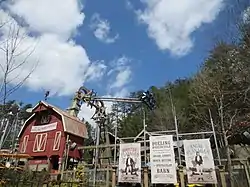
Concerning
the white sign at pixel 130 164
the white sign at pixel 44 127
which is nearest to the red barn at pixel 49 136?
the white sign at pixel 44 127

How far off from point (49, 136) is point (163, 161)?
49.9 feet

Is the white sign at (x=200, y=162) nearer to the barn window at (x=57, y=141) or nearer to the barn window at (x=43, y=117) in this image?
the barn window at (x=57, y=141)

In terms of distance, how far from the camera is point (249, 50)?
9219 millimetres

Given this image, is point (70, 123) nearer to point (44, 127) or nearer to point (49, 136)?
point (49, 136)

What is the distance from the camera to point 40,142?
21.3m

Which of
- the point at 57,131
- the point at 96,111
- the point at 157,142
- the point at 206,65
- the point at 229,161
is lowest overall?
the point at 229,161

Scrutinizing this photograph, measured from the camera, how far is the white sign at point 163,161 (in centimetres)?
802

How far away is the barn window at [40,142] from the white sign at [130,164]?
45.1 ft

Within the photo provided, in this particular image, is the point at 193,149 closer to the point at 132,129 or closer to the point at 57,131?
the point at 57,131

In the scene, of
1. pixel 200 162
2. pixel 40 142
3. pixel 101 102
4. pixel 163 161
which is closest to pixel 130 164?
pixel 163 161

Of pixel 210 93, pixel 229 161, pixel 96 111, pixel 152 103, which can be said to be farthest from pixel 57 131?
pixel 229 161

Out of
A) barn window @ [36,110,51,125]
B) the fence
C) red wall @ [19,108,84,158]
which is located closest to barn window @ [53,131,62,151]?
red wall @ [19,108,84,158]

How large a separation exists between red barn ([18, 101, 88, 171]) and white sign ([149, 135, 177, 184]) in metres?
12.0

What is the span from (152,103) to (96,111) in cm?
459
